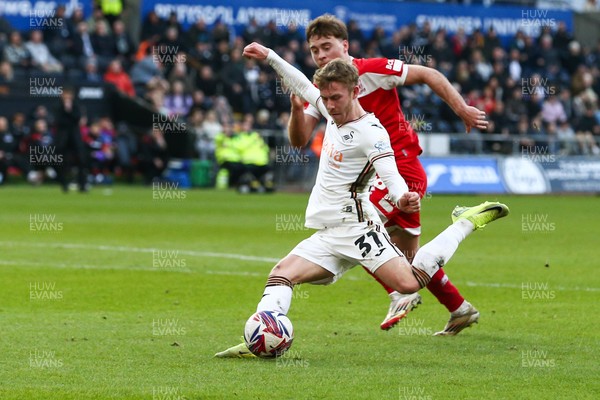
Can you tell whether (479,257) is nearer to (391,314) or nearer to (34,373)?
(391,314)

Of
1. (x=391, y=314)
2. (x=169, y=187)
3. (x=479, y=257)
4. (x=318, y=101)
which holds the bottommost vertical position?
(x=169, y=187)

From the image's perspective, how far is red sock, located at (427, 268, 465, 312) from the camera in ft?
28.4

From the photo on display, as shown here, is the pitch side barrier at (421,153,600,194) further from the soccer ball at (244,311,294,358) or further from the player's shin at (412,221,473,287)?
the soccer ball at (244,311,294,358)

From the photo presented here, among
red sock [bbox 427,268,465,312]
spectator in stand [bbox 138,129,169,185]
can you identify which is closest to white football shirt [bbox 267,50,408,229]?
red sock [bbox 427,268,465,312]

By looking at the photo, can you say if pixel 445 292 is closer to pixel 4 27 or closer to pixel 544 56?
pixel 4 27

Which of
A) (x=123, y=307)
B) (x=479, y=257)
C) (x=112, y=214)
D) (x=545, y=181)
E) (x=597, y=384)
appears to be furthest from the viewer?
(x=545, y=181)

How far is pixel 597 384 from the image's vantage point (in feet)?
21.3

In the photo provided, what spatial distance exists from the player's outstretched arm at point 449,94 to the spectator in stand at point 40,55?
75.1 ft

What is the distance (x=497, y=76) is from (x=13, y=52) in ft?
50.7

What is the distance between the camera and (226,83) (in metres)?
33.1

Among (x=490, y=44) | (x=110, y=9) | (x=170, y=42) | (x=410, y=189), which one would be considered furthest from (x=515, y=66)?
(x=410, y=189)

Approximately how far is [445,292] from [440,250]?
1.00 metres

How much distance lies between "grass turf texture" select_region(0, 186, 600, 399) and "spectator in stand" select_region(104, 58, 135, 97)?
13330 millimetres

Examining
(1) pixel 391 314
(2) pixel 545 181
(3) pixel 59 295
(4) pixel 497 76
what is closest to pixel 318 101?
(1) pixel 391 314
